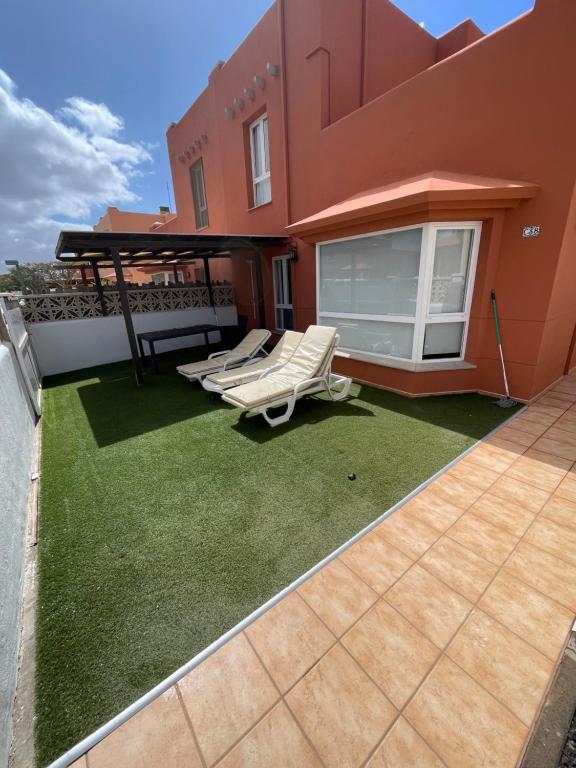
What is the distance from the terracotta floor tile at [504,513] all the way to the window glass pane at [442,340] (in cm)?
299

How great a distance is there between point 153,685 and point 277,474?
2.05 m

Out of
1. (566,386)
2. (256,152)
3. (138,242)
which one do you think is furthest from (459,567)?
(256,152)

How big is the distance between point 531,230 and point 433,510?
4.28m

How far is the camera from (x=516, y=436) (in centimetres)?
416

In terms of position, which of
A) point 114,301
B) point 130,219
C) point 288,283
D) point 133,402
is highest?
point 130,219

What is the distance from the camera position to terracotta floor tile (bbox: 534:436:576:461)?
3733mm

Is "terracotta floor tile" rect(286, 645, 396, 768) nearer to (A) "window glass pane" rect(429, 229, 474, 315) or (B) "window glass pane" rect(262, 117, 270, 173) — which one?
(A) "window glass pane" rect(429, 229, 474, 315)

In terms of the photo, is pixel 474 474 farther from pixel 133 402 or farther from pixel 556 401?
pixel 133 402

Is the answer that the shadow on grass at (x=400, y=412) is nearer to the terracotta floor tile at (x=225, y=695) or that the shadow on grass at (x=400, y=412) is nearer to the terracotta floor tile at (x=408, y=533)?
the terracotta floor tile at (x=408, y=533)

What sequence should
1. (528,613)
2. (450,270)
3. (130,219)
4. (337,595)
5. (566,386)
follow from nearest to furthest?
1. (528,613)
2. (337,595)
3. (450,270)
4. (566,386)
5. (130,219)

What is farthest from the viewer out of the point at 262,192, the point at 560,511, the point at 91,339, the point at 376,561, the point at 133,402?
the point at 262,192

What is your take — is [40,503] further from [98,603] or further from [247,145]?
[247,145]

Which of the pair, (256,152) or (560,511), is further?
(256,152)

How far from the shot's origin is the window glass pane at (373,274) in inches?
213
